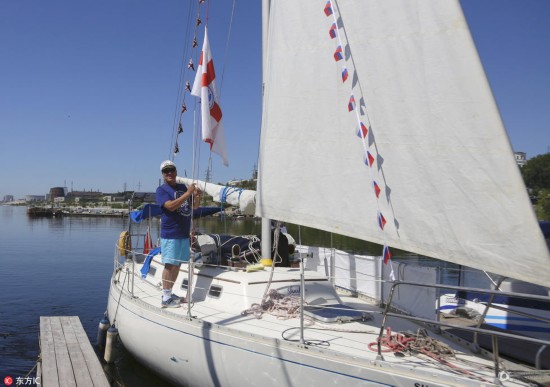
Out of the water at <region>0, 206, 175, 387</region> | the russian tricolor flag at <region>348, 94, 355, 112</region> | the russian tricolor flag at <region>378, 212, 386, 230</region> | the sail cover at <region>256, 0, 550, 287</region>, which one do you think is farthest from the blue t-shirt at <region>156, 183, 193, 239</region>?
the russian tricolor flag at <region>378, 212, 386, 230</region>

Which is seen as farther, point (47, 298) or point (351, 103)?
point (47, 298)

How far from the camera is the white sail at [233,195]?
30.6 feet

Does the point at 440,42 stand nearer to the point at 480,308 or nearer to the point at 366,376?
the point at 366,376

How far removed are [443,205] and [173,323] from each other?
4342 mm

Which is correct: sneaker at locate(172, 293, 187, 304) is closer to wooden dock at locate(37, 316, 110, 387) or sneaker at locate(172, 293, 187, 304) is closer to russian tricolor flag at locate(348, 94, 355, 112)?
wooden dock at locate(37, 316, 110, 387)

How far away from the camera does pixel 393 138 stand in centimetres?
542

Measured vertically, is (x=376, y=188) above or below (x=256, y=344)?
above

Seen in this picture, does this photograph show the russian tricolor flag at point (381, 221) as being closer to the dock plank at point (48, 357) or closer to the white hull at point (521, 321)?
A: the white hull at point (521, 321)

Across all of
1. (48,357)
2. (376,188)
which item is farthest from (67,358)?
(376,188)

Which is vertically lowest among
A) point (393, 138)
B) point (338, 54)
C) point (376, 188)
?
point (376, 188)

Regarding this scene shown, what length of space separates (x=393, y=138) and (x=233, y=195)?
4887 mm

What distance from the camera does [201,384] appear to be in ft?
21.8

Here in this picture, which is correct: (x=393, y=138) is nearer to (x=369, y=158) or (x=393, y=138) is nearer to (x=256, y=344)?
(x=369, y=158)

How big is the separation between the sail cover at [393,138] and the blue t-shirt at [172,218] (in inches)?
77.9
